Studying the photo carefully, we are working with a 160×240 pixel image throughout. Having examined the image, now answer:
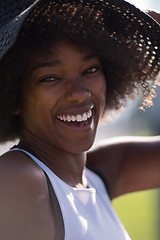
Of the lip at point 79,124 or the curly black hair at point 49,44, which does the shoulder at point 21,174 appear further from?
the curly black hair at point 49,44

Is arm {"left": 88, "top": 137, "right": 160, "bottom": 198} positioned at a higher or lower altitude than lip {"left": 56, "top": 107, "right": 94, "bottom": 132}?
lower

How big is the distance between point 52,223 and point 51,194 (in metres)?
0.14

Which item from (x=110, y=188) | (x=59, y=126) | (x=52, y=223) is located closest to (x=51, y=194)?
(x=52, y=223)

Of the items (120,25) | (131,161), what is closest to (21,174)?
(120,25)

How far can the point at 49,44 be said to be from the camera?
1.75m

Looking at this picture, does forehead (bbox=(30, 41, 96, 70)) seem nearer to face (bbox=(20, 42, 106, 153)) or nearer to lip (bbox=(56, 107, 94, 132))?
face (bbox=(20, 42, 106, 153))

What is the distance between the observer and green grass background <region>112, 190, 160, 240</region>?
18.1 feet

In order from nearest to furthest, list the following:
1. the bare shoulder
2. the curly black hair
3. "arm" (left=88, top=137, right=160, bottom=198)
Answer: the bare shoulder
the curly black hair
"arm" (left=88, top=137, right=160, bottom=198)

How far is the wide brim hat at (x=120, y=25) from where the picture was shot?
5.06ft

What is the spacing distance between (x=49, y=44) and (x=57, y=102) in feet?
0.88

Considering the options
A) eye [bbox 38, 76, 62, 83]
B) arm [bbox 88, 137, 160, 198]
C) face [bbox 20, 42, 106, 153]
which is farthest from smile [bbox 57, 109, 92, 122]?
arm [bbox 88, 137, 160, 198]

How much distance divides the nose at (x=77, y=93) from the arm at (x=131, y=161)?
800 millimetres

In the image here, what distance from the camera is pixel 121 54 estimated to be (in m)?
2.12

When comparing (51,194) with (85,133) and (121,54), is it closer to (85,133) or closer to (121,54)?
(85,133)
